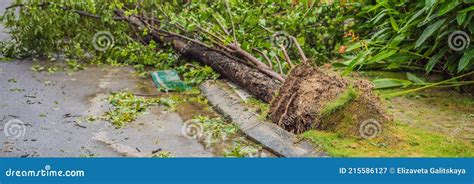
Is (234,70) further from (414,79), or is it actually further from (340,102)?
(340,102)

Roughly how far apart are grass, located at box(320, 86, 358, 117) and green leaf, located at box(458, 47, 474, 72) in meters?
1.04

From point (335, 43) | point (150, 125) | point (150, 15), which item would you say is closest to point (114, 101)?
point (150, 125)

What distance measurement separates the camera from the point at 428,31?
4.75 meters

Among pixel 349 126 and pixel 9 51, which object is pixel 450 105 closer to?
pixel 349 126

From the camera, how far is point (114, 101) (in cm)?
513

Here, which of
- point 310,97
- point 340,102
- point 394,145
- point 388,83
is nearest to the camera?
point 394,145

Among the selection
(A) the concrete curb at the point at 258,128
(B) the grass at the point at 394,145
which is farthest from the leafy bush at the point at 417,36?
(A) the concrete curb at the point at 258,128

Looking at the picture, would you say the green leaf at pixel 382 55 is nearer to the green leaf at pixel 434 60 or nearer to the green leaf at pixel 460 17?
the green leaf at pixel 434 60

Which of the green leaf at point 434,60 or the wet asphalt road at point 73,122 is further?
the green leaf at point 434,60

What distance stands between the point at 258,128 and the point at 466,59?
166 centimetres

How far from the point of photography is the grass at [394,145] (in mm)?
3652

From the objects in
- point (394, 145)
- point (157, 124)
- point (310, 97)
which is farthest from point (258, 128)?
point (394, 145)

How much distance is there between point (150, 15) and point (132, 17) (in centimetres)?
24

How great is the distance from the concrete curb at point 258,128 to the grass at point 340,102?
0.27m
